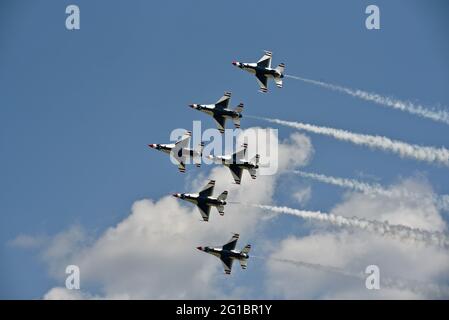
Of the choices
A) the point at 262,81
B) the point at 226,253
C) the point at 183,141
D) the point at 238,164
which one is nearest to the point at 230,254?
the point at 226,253

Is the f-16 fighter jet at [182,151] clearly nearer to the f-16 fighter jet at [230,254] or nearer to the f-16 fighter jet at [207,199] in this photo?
the f-16 fighter jet at [207,199]

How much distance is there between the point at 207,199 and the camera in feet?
534

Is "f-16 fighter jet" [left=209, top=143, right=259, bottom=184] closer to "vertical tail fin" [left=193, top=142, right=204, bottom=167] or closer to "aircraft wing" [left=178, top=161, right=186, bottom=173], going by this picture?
"vertical tail fin" [left=193, top=142, right=204, bottom=167]

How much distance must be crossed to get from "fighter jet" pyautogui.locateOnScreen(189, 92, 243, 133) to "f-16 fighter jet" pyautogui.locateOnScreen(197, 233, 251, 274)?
57.5 ft

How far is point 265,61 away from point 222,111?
432 inches

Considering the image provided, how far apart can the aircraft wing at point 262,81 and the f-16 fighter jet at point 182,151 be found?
1347cm

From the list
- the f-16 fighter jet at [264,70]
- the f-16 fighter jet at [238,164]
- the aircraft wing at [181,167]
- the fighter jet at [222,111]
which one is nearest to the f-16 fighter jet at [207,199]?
the f-16 fighter jet at [238,164]

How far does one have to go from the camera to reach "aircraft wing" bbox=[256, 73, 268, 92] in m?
166

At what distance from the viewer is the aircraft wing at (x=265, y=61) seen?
16662cm

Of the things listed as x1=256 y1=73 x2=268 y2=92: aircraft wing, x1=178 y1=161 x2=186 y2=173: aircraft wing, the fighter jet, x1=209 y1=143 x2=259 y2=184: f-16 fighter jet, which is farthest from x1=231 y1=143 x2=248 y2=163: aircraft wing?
x1=256 y1=73 x2=268 y2=92: aircraft wing
